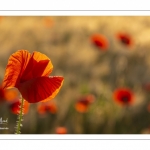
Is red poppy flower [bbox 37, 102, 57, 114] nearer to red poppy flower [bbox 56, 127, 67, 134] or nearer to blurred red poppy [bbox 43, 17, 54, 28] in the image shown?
red poppy flower [bbox 56, 127, 67, 134]

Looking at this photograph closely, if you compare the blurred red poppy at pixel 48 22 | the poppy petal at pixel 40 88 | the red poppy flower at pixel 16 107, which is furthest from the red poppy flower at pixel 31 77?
the blurred red poppy at pixel 48 22

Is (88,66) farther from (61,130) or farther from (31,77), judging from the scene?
(31,77)

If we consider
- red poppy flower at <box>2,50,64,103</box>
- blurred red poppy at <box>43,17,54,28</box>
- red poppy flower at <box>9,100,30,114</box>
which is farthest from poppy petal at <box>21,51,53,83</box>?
blurred red poppy at <box>43,17,54,28</box>

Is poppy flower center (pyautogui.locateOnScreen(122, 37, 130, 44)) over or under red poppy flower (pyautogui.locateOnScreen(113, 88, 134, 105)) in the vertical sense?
over

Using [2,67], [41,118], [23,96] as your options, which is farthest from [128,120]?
[23,96]

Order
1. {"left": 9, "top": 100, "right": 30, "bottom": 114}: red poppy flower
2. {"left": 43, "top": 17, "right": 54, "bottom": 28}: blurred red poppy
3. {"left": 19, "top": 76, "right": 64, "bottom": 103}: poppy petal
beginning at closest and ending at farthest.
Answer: {"left": 19, "top": 76, "right": 64, "bottom": 103}: poppy petal, {"left": 9, "top": 100, "right": 30, "bottom": 114}: red poppy flower, {"left": 43, "top": 17, "right": 54, "bottom": 28}: blurred red poppy

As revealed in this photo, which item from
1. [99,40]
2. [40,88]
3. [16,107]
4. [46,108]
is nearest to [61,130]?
Result: [46,108]

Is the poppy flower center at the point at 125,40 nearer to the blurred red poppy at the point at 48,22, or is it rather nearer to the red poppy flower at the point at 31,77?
the blurred red poppy at the point at 48,22

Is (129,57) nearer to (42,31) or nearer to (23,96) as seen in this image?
(42,31)
